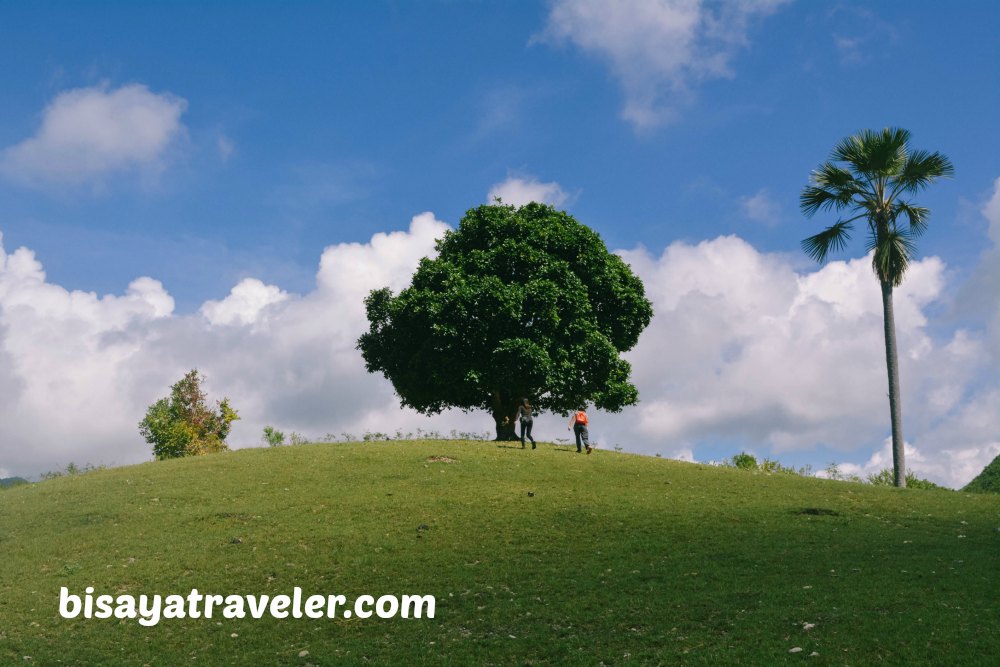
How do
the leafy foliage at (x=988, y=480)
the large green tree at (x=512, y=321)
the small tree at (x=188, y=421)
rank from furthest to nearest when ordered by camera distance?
the small tree at (x=188, y=421)
the leafy foliage at (x=988, y=480)
the large green tree at (x=512, y=321)

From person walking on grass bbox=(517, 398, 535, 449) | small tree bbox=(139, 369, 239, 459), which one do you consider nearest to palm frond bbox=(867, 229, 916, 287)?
person walking on grass bbox=(517, 398, 535, 449)

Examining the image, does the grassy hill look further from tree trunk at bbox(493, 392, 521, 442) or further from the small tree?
the small tree

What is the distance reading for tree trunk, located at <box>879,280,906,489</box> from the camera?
35.9 m

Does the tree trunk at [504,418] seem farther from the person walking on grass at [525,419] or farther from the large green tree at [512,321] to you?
the person walking on grass at [525,419]

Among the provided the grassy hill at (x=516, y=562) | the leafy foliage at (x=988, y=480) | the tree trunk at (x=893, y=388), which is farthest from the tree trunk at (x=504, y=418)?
the leafy foliage at (x=988, y=480)

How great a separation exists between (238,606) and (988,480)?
4161 cm

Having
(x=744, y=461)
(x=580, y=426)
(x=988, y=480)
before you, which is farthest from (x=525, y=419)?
(x=988, y=480)

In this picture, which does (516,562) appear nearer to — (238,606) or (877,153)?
(238,606)

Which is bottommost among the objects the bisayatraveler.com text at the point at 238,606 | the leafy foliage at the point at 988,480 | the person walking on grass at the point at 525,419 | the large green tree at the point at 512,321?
the bisayatraveler.com text at the point at 238,606

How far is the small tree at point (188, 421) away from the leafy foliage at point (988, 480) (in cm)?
5117

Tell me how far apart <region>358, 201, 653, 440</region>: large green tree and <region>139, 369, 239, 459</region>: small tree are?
2299 centimetres

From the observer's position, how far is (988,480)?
1783 inches

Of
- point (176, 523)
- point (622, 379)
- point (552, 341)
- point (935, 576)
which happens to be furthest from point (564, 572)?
point (622, 379)

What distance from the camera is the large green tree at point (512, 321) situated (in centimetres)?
4153
